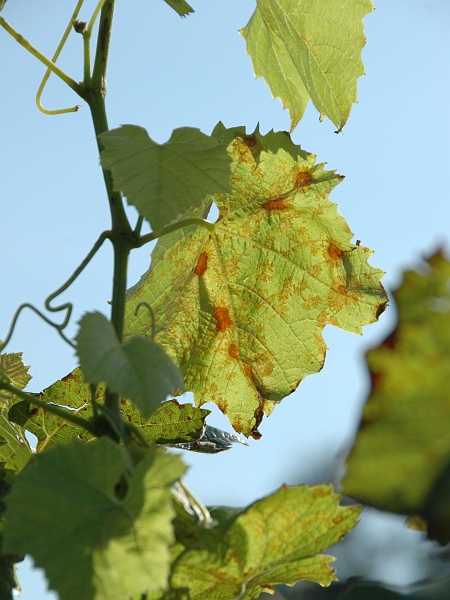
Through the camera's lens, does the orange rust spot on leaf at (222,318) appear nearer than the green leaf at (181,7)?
No

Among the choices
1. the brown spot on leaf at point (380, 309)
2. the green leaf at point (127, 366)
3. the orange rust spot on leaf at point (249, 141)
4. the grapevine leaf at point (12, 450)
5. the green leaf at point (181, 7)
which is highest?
the green leaf at point (181, 7)

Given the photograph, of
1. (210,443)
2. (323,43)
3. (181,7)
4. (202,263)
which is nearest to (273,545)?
A: (210,443)

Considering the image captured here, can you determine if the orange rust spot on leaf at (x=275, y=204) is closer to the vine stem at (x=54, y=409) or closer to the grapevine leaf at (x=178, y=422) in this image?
the grapevine leaf at (x=178, y=422)

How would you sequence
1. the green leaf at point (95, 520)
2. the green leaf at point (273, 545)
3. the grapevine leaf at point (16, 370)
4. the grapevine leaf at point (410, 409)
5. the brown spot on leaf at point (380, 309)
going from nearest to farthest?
the grapevine leaf at point (410, 409)
the green leaf at point (95, 520)
the green leaf at point (273, 545)
the grapevine leaf at point (16, 370)
the brown spot on leaf at point (380, 309)

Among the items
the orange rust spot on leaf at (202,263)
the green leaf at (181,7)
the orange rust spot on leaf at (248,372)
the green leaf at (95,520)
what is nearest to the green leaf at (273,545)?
the green leaf at (95,520)

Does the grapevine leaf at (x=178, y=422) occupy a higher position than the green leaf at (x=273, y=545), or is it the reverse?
the grapevine leaf at (x=178, y=422)

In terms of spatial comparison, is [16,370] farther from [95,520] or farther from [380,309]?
[380,309]

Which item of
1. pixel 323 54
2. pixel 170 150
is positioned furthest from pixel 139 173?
pixel 323 54

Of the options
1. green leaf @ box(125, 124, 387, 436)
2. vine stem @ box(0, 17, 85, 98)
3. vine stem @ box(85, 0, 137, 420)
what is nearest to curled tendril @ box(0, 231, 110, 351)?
vine stem @ box(85, 0, 137, 420)
